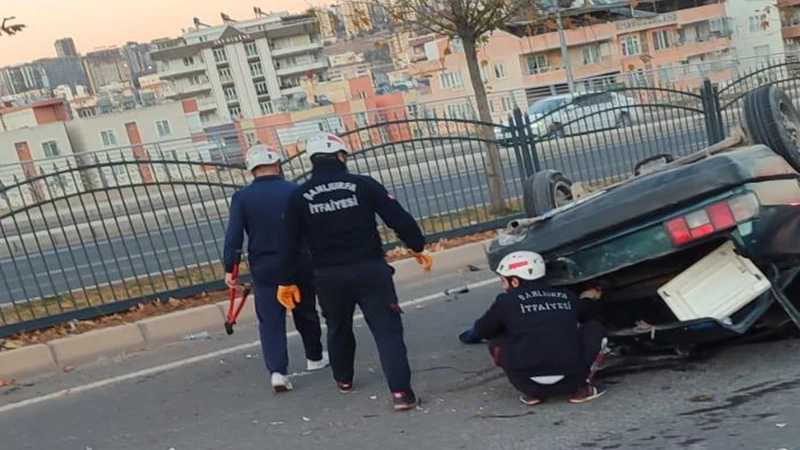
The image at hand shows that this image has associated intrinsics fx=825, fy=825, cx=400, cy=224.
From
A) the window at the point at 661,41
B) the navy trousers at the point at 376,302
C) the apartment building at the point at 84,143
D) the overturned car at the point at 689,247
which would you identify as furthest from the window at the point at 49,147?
the window at the point at 661,41

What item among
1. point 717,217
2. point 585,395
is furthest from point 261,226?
point 717,217

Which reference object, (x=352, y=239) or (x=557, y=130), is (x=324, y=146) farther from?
(x=557, y=130)

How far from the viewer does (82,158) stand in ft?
55.9

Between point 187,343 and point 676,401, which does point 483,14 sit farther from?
point 676,401

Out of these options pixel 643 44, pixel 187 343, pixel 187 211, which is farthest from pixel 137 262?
pixel 643 44

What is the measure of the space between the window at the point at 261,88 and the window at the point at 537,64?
4649 cm

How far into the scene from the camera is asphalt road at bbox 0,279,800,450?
4.02 meters

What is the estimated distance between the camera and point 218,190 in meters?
9.36

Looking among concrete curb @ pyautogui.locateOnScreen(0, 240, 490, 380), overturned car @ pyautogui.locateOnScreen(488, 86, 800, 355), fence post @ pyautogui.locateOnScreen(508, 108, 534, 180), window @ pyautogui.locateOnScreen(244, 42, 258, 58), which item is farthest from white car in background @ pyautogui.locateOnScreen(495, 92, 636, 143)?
window @ pyautogui.locateOnScreen(244, 42, 258, 58)

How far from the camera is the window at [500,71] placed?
64.3m

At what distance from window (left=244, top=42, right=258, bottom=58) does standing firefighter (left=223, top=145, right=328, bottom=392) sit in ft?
323

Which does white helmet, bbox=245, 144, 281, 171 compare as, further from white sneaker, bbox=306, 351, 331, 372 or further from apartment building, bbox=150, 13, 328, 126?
apartment building, bbox=150, 13, 328, 126

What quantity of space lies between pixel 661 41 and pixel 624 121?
186ft

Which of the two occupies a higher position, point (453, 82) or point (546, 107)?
point (546, 107)
